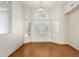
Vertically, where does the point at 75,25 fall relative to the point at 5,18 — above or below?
below

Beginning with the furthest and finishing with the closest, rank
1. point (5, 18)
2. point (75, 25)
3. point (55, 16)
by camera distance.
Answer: point (75, 25), point (5, 18), point (55, 16)

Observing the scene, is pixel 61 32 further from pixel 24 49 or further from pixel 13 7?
pixel 13 7

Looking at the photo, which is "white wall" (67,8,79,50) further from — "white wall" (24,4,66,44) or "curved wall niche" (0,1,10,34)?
"curved wall niche" (0,1,10,34)

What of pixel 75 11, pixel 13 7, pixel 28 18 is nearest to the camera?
pixel 28 18

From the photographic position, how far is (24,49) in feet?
11.1

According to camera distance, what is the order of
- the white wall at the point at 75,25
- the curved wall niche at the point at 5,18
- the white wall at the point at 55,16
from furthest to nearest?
the white wall at the point at 75,25, the curved wall niche at the point at 5,18, the white wall at the point at 55,16

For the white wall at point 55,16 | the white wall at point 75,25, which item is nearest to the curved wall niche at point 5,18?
the white wall at point 55,16

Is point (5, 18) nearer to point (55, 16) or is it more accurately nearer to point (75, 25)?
point (55, 16)

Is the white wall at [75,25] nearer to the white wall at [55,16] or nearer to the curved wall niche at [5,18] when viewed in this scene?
the white wall at [55,16]

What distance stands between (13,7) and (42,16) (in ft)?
4.06

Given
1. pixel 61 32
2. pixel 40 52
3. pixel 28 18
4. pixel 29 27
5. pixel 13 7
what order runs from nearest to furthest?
pixel 28 18 < pixel 29 27 < pixel 40 52 < pixel 61 32 < pixel 13 7

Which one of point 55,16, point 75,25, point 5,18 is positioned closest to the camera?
point 55,16

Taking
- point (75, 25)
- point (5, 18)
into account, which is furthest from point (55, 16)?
point (75, 25)

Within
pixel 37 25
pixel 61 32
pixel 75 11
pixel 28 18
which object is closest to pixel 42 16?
pixel 37 25
